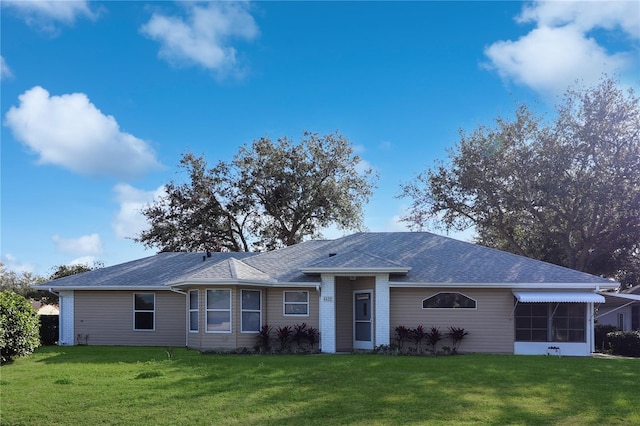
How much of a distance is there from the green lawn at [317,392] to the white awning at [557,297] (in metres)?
3.05

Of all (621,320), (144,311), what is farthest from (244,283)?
(621,320)

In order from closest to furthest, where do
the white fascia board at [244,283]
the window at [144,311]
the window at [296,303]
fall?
the white fascia board at [244,283], the window at [296,303], the window at [144,311]

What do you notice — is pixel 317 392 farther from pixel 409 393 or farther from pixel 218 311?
pixel 218 311

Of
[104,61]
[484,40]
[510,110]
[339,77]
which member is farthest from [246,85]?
[510,110]

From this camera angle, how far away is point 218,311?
2066 cm

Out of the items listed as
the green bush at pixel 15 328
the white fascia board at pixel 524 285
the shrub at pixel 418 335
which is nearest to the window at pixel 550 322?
the white fascia board at pixel 524 285

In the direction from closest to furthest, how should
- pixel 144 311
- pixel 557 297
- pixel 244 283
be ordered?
pixel 557 297 < pixel 244 283 < pixel 144 311

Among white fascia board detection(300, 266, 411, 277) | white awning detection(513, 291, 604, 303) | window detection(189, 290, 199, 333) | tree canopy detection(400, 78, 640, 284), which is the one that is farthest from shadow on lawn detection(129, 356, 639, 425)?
tree canopy detection(400, 78, 640, 284)

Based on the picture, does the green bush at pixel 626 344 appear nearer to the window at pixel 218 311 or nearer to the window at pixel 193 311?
the window at pixel 218 311

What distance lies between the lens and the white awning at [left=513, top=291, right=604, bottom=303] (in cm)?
1998

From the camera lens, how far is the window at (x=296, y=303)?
21.5 m

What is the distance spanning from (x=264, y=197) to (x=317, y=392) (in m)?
28.0

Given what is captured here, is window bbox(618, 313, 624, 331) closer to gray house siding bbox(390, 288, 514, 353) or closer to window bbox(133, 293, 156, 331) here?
gray house siding bbox(390, 288, 514, 353)

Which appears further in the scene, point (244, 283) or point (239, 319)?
point (239, 319)
